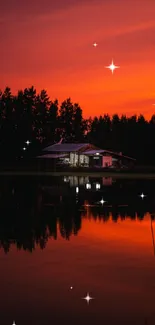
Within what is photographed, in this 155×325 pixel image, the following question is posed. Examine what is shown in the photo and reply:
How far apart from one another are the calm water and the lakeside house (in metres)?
102

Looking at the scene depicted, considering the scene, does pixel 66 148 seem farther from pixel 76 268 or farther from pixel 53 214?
pixel 76 268

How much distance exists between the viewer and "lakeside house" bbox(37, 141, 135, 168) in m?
129

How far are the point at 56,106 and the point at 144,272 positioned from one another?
15101 cm

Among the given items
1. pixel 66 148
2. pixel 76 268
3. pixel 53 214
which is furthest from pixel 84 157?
pixel 76 268

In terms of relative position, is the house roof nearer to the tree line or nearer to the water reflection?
the tree line

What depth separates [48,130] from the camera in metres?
153

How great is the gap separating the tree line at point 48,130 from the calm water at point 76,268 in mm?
111033

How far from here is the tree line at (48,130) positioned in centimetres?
13838

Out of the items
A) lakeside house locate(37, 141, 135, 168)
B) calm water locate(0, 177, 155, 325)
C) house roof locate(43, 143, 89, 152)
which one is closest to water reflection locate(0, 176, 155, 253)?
calm water locate(0, 177, 155, 325)

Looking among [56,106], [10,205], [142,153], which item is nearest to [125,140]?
[142,153]

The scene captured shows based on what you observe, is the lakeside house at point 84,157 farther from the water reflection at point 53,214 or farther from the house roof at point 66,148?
the water reflection at point 53,214

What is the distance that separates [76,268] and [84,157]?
117502mm

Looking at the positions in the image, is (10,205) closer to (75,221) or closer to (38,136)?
(75,221)

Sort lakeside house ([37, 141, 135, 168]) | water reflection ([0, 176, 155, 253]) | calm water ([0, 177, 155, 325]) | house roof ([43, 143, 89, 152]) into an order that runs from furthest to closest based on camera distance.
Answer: house roof ([43, 143, 89, 152]), lakeside house ([37, 141, 135, 168]), water reflection ([0, 176, 155, 253]), calm water ([0, 177, 155, 325])
